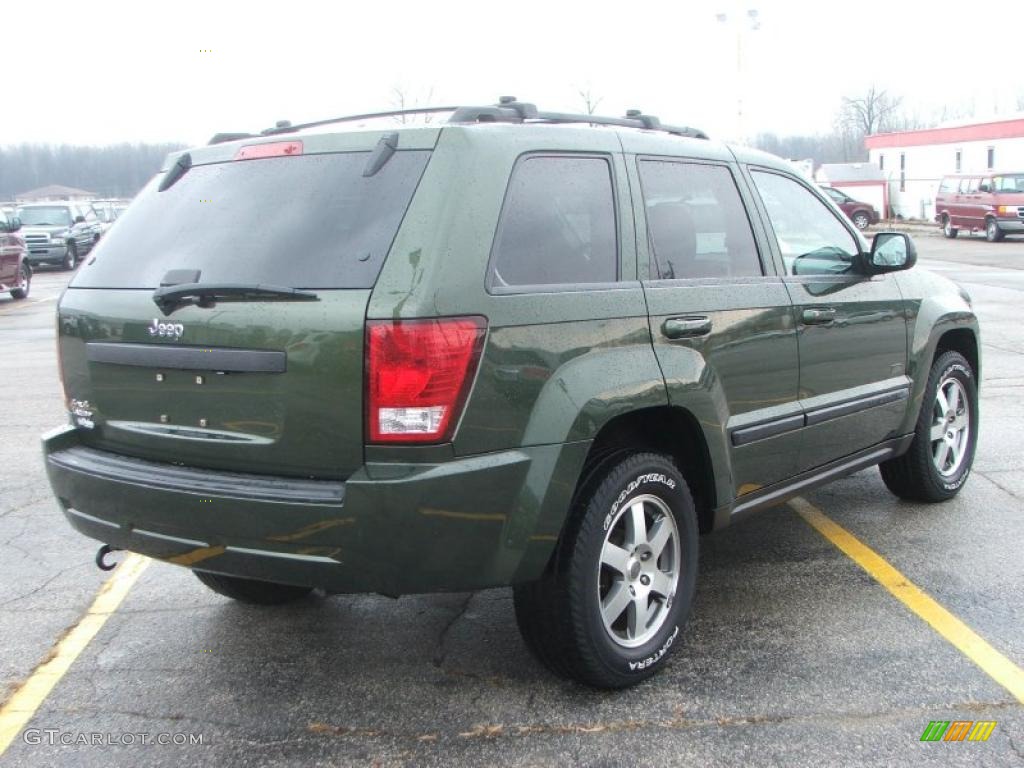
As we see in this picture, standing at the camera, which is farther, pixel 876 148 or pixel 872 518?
pixel 876 148

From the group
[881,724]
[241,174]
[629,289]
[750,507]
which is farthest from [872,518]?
[241,174]

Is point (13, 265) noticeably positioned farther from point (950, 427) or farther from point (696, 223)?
point (696, 223)

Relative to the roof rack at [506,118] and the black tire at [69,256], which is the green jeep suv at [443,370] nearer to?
the roof rack at [506,118]

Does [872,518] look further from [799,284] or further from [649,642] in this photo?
[649,642]

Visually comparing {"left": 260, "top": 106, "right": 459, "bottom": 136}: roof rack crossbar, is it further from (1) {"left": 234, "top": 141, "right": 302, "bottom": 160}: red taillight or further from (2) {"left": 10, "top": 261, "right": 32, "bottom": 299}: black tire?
(2) {"left": 10, "top": 261, "right": 32, "bottom": 299}: black tire

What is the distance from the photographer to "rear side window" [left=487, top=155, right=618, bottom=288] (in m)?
3.08

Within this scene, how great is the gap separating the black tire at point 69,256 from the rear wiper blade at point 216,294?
29.5m

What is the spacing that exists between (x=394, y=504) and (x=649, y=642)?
117 cm

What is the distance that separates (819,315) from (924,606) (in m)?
1.24

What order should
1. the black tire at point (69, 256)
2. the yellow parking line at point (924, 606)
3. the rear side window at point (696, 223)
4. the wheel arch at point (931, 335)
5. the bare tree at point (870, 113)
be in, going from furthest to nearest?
1. the bare tree at point (870, 113)
2. the black tire at point (69, 256)
3. the wheel arch at point (931, 335)
4. the rear side window at point (696, 223)
5. the yellow parking line at point (924, 606)

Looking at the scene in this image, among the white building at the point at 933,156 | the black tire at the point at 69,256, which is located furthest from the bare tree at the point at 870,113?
the black tire at the point at 69,256

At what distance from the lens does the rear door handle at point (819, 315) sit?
13.5ft

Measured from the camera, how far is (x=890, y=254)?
14.8ft

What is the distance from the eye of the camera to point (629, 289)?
3.36 m
